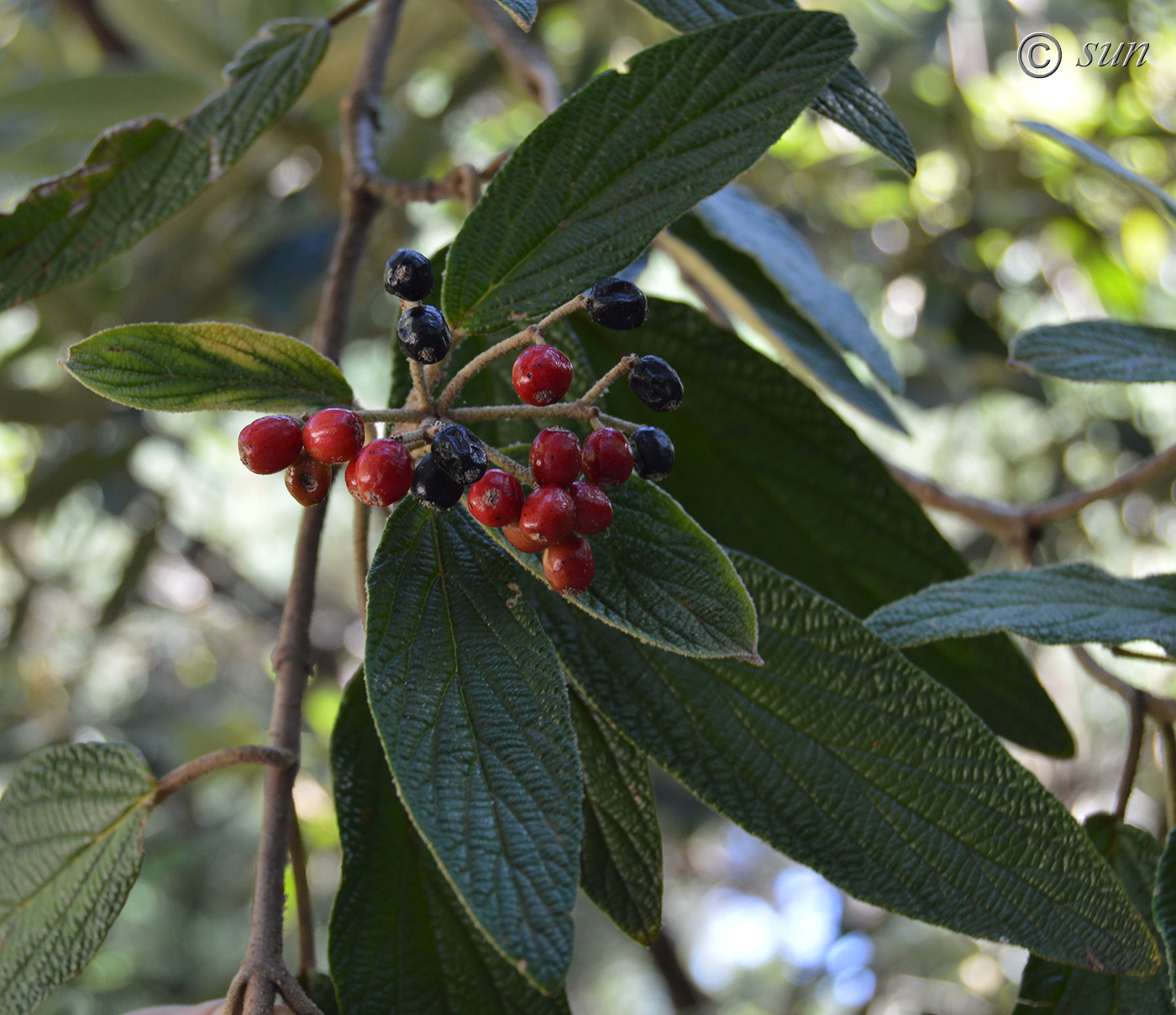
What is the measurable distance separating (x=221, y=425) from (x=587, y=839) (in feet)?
7.81

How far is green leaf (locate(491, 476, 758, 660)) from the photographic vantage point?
0.41 m

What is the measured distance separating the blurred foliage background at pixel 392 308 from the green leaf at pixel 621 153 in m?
0.53

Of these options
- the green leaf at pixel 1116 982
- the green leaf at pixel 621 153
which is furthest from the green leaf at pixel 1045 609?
the green leaf at pixel 621 153

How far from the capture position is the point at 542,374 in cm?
44

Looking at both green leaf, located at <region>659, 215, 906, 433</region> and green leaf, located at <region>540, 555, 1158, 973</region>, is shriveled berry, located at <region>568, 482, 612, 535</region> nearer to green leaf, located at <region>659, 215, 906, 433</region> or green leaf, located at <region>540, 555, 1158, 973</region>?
green leaf, located at <region>540, 555, 1158, 973</region>

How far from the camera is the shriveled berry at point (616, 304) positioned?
1.43ft

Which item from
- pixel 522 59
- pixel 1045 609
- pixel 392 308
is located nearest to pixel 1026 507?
pixel 1045 609

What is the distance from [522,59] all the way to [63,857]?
0.70 m

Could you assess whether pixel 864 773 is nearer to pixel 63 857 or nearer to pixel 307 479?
pixel 307 479

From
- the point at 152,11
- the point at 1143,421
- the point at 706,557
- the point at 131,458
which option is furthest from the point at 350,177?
the point at 1143,421

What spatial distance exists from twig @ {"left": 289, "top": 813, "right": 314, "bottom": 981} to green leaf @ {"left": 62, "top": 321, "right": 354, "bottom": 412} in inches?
9.4

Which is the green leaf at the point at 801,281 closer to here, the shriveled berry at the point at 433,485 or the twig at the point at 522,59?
the twig at the point at 522,59

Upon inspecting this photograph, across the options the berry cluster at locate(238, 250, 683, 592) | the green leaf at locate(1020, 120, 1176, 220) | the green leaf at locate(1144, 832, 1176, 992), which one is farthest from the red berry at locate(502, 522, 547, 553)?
the green leaf at locate(1020, 120, 1176, 220)

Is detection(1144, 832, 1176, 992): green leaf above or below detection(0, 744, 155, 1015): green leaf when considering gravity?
above
